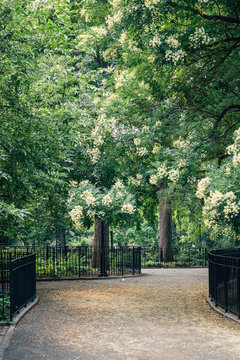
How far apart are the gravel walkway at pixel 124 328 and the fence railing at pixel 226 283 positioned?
1.29ft

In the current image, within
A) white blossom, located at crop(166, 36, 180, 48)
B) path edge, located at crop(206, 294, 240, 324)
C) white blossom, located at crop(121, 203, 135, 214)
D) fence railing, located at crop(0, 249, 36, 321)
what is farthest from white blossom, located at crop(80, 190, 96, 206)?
white blossom, located at crop(166, 36, 180, 48)

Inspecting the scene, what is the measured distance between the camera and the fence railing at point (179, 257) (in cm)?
2662

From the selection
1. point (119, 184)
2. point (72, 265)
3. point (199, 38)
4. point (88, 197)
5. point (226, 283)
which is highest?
point (199, 38)

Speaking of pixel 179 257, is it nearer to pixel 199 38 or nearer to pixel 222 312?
pixel 222 312

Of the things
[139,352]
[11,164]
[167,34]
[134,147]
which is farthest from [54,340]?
[134,147]

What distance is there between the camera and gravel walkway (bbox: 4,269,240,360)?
710 cm

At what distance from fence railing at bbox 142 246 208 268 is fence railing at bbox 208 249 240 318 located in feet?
48.3

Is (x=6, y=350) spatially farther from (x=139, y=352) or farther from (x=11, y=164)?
(x=11, y=164)

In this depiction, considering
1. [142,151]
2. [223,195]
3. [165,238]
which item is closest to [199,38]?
[223,195]

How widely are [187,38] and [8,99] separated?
519 centimetres

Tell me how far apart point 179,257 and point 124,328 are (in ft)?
66.8

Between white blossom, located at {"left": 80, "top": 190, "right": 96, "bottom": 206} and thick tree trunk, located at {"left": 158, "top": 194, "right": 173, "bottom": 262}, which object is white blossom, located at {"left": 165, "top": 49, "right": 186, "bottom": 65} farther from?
thick tree trunk, located at {"left": 158, "top": 194, "right": 173, "bottom": 262}

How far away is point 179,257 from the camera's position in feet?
94.3

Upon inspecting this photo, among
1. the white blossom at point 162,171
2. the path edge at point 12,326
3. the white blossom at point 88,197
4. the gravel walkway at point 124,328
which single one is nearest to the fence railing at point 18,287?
the path edge at point 12,326
